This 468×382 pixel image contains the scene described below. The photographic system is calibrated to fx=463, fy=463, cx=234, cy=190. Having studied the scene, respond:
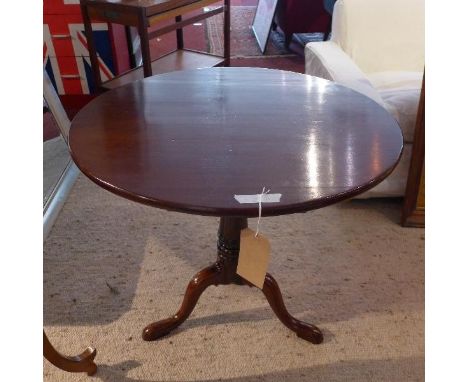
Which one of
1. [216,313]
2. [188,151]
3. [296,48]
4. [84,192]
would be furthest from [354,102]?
[296,48]

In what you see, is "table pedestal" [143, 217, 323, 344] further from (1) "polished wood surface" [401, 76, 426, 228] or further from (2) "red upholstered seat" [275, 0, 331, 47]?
(2) "red upholstered seat" [275, 0, 331, 47]

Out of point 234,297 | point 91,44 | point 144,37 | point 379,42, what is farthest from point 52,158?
point 379,42

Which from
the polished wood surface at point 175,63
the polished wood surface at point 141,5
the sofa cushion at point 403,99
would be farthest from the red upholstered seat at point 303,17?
the sofa cushion at point 403,99

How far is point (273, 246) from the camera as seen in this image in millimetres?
1720

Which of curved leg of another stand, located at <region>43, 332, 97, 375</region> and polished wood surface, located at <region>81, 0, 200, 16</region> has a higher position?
polished wood surface, located at <region>81, 0, 200, 16</region>

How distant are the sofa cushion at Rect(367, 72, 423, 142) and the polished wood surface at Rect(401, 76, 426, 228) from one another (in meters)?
0.11

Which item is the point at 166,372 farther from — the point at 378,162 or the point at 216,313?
the point at 378,162

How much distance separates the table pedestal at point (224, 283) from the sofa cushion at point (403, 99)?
87 centimetres

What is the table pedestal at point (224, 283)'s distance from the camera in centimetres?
125

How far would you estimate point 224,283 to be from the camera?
4.33 feet

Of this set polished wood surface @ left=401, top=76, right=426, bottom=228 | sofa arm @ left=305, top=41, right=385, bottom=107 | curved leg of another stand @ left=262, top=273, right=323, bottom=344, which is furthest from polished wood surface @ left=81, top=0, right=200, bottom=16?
curved leg of another stand @ left=262, top=273, right=323, bottom=344

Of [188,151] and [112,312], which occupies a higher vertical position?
[188,151]

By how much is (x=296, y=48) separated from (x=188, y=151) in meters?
3.15

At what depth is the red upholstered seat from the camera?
3518 millimetres
